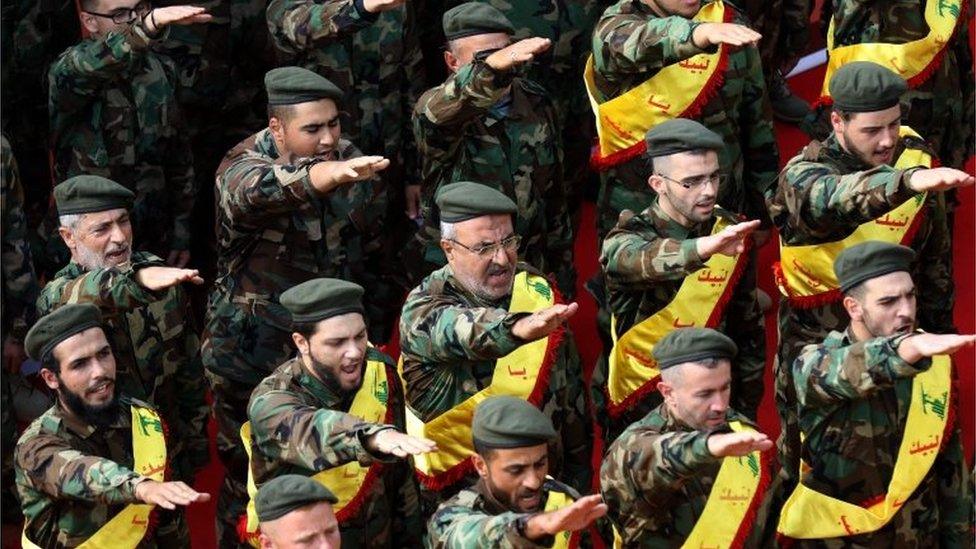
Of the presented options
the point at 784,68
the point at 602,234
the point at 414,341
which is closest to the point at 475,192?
the point at 414,341

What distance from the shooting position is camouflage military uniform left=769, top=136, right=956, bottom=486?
9680 millimetres

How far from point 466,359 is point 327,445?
0.66 metres

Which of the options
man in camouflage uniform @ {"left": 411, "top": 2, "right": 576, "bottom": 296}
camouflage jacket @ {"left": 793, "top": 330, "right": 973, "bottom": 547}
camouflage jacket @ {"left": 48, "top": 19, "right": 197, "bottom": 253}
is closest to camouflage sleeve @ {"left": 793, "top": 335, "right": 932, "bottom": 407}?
camouflage jacket @ {"left": 793, "top": 330, "right": 973, "bottom": 547}

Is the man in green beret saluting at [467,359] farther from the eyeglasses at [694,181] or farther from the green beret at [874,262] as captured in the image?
the green beret at [874,262]

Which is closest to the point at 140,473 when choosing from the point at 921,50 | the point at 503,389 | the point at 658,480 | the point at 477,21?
the point at 503,389

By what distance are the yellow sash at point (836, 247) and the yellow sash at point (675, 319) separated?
0.60ft

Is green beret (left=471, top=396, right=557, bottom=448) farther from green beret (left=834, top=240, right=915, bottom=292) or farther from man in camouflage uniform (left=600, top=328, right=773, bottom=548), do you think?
green beret (left=834, top=240, right=915, bottom=292)

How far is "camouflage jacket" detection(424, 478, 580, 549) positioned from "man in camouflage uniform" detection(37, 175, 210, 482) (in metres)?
1.30

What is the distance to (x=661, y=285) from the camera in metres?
10.1

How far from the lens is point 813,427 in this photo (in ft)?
30.4

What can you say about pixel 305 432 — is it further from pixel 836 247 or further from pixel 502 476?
pixel 836 247

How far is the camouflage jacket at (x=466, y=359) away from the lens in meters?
9.26

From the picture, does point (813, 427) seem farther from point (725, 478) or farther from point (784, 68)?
point (784, 68)

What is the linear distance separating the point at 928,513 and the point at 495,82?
2072 millimetres
